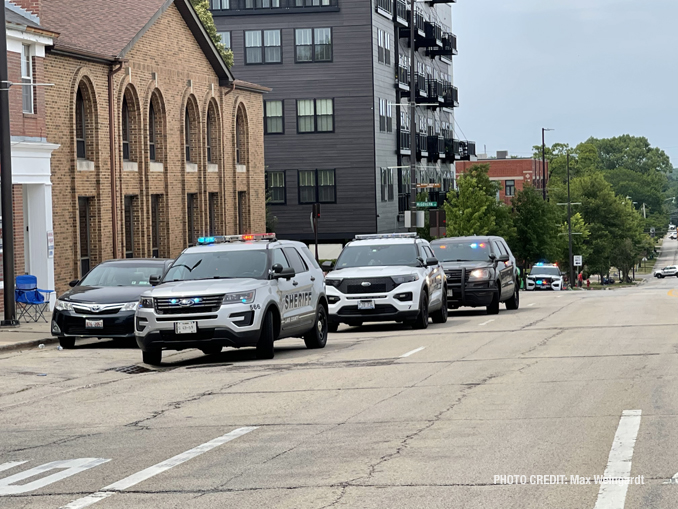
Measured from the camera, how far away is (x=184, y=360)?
18141 millimetres

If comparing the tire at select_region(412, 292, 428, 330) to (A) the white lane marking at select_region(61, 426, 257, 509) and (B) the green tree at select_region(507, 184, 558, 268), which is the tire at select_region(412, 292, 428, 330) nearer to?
(A) the white lane marking at select_region(61, 426, 257, 509)

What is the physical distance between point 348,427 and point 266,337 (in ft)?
21.8

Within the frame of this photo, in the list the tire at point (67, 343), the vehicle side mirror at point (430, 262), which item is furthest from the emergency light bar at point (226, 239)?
the vehicle side mirror at point (430, 262)

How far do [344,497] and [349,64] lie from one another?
5230 centimetres

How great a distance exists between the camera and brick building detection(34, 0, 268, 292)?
30.9 metres

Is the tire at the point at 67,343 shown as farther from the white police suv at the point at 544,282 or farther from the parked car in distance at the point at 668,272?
the parked car in distance at the point at 668,272

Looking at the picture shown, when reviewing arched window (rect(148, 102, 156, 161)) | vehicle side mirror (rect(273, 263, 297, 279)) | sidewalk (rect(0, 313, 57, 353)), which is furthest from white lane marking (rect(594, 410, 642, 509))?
arched window (rect(148, 102, 156, 161))

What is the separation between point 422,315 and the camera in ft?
76.6

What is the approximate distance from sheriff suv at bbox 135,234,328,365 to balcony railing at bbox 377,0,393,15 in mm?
42432

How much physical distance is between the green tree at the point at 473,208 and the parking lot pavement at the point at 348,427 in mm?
45622

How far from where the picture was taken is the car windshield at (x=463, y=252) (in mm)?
28797

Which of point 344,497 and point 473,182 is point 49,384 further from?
point 473,182

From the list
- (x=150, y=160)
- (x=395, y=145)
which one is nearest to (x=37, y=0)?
(x=150, y=160)

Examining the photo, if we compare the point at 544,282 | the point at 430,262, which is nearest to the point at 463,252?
the point at 430,262
